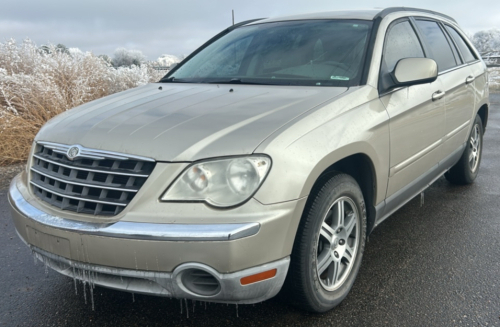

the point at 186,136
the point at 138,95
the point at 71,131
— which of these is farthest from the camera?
the point at 138,95

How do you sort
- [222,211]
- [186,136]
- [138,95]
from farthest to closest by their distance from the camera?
[138,95] → [186,136] → [222,211]

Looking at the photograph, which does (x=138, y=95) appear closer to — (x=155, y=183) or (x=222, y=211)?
(x=155, y=183)

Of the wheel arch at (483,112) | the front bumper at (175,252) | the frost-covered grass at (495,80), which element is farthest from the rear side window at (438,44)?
the frost-covered grass at (495,80)

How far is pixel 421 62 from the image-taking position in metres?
2.99

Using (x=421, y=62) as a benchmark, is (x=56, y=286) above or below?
below

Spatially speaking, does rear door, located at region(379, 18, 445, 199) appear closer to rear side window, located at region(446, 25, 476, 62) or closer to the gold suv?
the gold suv

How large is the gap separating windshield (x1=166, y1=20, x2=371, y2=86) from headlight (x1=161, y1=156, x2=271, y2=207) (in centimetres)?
109

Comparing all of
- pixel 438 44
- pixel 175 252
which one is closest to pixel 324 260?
pixel 175 252

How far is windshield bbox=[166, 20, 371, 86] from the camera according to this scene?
3084 millimetres

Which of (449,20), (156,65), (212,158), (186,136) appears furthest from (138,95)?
(156,65)

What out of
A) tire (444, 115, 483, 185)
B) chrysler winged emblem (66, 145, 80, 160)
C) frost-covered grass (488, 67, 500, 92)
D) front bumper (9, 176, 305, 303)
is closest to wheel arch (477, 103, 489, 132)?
tire (444, 115, 483, 185)

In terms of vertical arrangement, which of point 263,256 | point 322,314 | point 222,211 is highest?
point 222,211

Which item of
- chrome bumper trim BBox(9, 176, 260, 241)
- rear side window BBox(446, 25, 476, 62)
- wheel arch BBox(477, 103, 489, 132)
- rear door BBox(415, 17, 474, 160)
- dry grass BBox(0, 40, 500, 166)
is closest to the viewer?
chrome bumper trim BBox(9, 176, 260, 241)

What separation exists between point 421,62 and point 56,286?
2.71m
